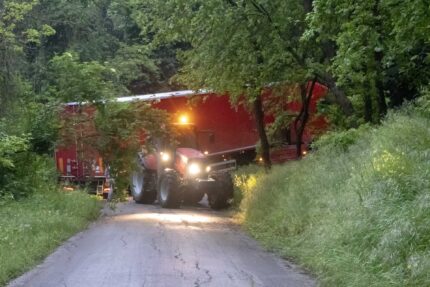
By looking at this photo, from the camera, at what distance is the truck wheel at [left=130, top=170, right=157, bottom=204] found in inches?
1029

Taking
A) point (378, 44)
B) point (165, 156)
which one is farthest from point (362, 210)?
point (165, 156)

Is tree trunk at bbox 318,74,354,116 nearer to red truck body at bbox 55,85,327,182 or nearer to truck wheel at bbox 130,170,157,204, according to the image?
red truck body at bbox 55,85,327,182

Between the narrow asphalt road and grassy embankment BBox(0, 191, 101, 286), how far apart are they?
243 mm

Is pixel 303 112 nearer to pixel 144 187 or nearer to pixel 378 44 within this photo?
pixel 144 187

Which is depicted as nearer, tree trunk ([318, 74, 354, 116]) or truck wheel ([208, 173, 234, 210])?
tree trunk ([318, 74, 354, 116])

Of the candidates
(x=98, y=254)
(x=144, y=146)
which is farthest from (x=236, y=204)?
(x=98, y=254)

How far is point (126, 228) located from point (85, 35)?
2473 cm

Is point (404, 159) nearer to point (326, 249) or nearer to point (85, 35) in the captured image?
point (326, 249)

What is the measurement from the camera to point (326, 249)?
31.5 ft

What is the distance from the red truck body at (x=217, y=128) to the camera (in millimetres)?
25766

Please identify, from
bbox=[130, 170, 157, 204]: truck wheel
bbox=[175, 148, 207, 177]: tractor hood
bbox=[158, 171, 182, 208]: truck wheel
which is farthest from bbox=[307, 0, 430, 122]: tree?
bbox=[130, 170, 157, 204]: truck wheel

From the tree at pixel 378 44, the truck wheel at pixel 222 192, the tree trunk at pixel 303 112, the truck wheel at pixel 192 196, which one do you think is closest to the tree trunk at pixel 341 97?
the tree at pixel 378 44

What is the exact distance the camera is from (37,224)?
13953 millimetres

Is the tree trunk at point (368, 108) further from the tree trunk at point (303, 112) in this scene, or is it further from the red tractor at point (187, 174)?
the red tractor at point (187, 174)
